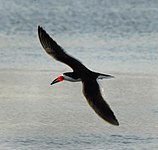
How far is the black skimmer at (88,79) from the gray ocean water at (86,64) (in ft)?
4.51

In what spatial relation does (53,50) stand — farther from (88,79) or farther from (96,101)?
(96,101)

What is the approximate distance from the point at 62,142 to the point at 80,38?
6.60 meters

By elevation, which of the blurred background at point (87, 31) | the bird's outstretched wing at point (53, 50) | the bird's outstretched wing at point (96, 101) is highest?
the blurred background at point (87, 31)

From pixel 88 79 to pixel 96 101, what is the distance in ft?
1.49

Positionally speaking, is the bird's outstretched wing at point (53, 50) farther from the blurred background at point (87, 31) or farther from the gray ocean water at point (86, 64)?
the blurred background at point (87, 31)

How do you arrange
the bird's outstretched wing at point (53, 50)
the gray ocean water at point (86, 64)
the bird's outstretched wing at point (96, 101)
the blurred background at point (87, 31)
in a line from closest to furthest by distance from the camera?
the bird's outstretched wing at point (96, 101) → the bird's outstretched wing at point (53, 50) → the gray ocean water at point (86, 64) → the blurred background at point (87, 31)

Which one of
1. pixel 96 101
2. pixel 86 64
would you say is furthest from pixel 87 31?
pixel 96 101

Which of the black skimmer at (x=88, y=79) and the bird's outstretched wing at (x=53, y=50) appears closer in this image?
the black skimmer at (x=88, y=79)

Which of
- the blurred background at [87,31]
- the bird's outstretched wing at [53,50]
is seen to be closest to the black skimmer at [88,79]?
the bird's outstretched wing at [53,50]

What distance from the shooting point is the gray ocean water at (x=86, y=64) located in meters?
11.2

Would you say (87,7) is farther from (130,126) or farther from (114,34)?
(130,126)

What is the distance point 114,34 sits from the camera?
58.4 feet

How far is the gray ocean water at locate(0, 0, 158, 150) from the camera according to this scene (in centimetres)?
1122

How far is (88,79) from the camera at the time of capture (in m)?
9.41
